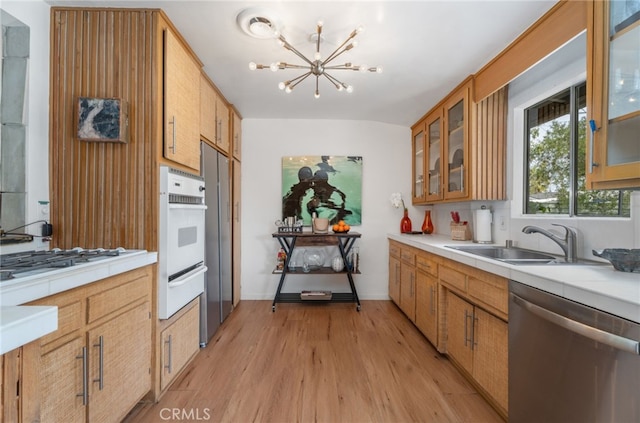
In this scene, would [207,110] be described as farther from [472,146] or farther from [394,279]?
[394,279]

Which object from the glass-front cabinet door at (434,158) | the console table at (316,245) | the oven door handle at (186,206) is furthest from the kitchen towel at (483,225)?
the oven door handle at (186,206)

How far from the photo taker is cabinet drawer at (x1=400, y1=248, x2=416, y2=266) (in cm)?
282

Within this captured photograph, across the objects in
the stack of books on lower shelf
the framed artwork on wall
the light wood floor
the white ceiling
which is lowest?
the light wood floor

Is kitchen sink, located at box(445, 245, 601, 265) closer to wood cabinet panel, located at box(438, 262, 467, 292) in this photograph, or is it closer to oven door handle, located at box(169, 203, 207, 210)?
wood cabinet panel, located at box(438, 262, 467, 292)

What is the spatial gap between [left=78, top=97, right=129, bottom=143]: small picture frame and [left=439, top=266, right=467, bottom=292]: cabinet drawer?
90.6 inches

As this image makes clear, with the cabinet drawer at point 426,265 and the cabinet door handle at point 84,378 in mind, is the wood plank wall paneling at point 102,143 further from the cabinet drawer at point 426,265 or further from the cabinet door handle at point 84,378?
the cabinet drawer at point 426,265

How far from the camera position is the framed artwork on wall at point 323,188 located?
3.69 metres

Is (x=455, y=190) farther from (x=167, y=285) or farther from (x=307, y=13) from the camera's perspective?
(x=167, y=285)

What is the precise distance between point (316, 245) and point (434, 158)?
5.57 feet

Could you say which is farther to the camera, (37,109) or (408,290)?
(408,290)

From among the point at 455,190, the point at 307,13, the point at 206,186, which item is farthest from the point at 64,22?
the point at 455,190

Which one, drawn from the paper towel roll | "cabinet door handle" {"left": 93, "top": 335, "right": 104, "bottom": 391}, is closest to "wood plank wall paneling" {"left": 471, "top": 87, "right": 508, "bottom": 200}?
the paper towel roll

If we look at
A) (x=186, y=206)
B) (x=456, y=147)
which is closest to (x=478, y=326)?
(x=456, y=147)

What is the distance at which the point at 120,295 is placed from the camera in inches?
56.6
